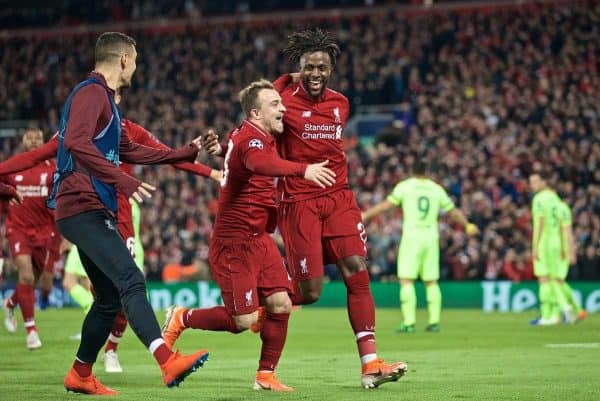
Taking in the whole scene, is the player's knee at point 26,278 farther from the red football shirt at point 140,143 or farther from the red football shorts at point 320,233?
the red football shorts at point 320,233

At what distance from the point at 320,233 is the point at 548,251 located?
10.5 metres

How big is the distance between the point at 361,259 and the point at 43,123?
29.4m

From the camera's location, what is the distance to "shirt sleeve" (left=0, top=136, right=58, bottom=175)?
30.2 ft

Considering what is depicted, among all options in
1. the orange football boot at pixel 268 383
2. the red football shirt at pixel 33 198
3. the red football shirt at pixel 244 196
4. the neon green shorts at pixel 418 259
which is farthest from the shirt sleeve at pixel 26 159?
the neon green shorts at pixel 418 259

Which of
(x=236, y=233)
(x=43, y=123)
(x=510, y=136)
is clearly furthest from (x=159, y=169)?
(x=236, y=233)

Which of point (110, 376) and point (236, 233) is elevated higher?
point (236, 233)

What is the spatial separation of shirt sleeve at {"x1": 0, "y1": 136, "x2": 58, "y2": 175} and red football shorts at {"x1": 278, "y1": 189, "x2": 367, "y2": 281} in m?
2.05

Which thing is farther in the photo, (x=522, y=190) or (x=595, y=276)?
(x=522, y=190)

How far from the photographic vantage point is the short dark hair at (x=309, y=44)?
992 cm

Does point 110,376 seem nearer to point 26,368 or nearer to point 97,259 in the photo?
point 26,368

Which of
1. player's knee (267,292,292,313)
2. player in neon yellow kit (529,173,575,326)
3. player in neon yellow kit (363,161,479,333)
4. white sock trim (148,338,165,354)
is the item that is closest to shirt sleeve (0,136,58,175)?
player's knee (267,292,292,313)

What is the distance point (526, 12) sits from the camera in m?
34.0

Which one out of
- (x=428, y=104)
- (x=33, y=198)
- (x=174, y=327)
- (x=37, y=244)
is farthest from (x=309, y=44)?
→ (x=428, y=104)

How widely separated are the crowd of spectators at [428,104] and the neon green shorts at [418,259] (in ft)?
23.0
